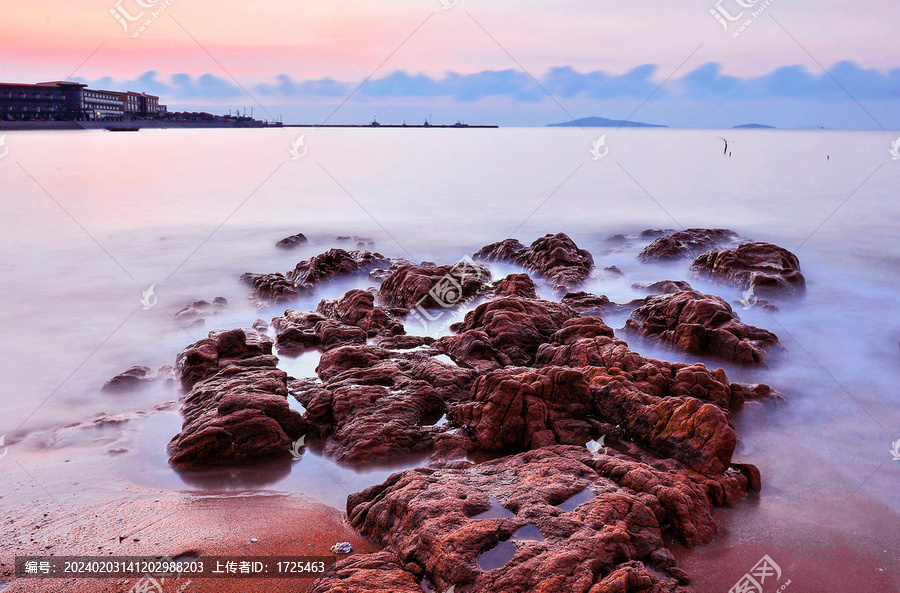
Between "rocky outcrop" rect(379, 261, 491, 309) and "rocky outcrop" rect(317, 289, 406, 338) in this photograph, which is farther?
"rocky outcrop" rect(379, 261, 491, 309)

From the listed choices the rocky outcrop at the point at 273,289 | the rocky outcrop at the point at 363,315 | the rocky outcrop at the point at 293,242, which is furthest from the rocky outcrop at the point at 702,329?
the rocky outcrop at the point at 293,242

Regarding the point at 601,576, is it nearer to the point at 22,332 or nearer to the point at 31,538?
the point at 31,538

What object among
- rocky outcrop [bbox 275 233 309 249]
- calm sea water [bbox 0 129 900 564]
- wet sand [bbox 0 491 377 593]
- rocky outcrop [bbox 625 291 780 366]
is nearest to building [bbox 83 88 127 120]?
calm sea water [bbox 0 129 900 564]

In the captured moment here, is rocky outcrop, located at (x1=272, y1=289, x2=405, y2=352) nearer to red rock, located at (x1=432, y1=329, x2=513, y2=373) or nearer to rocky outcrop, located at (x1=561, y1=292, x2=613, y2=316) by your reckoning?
red rock, located at (x1=432, y1=329, x2=513, y2=373)

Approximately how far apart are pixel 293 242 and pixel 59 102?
362 ft

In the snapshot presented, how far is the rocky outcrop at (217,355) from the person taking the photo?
29.4ft

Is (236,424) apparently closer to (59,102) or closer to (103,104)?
(59,102)

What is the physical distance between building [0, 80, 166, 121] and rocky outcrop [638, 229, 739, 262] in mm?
111098

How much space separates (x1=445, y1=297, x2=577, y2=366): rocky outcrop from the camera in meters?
9.78

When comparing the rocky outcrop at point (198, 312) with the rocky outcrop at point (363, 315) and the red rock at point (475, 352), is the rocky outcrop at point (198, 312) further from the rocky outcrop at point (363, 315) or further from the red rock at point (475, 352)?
the red rock at point (475, 352)

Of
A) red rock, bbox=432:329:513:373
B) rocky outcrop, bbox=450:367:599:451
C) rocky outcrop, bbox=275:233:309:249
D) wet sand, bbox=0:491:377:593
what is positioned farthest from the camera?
rocky outcrop, bbox=275:233:309:249

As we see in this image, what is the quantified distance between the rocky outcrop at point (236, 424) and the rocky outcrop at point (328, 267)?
6.78 meters

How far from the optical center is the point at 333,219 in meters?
26.0

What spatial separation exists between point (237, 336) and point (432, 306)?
182 inches
